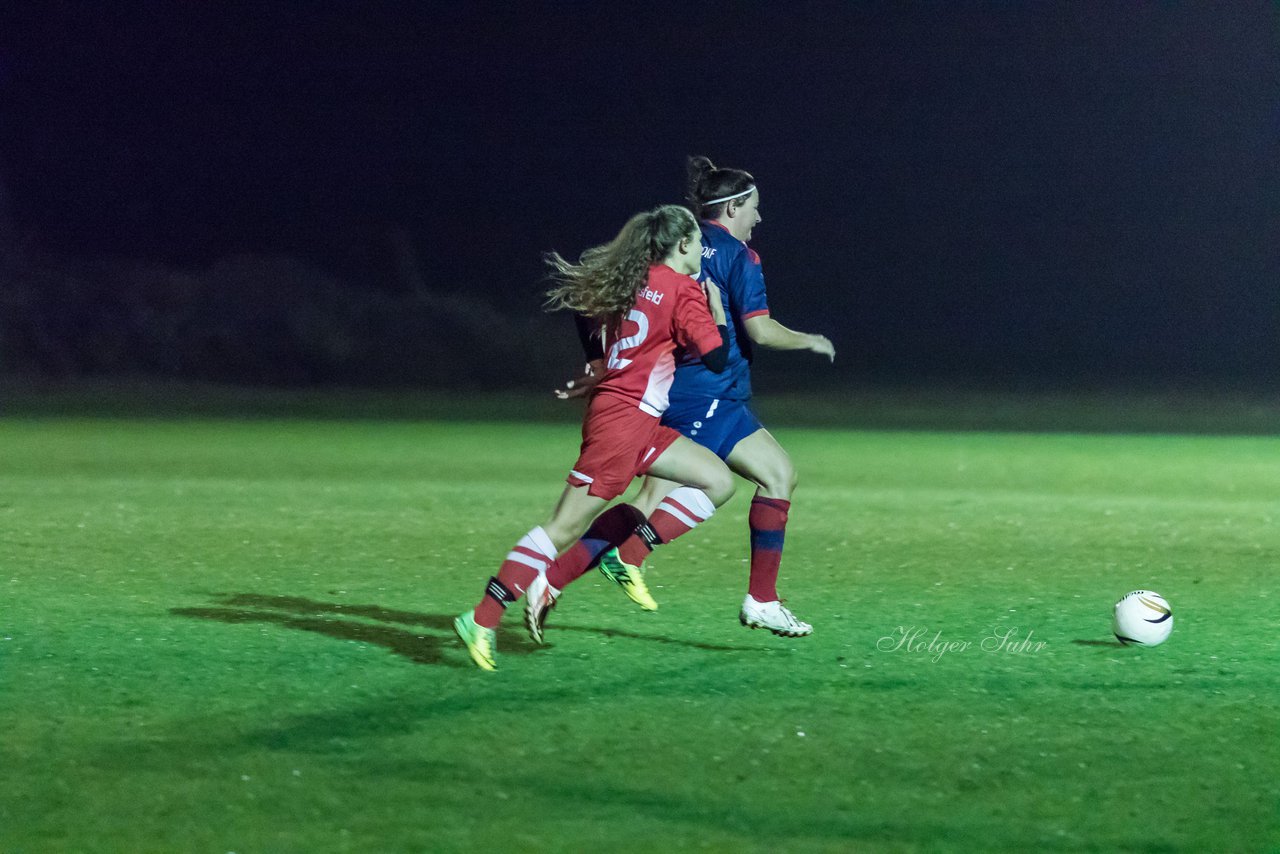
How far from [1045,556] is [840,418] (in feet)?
57.8

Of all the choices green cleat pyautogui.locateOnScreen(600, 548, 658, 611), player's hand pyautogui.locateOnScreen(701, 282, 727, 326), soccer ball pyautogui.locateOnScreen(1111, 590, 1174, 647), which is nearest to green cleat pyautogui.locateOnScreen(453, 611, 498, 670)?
green cleat pyautogui.locateOnScreen(600, 548, 658, 611)

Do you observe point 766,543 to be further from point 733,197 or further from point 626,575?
point 733,197

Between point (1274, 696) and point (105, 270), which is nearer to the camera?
point (1274, 696)

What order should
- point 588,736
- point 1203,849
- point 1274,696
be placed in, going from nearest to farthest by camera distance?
point 1203,849 < point 588,736 < point 1274,696

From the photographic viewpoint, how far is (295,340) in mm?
35344

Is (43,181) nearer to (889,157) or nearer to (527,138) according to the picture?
(527,138)

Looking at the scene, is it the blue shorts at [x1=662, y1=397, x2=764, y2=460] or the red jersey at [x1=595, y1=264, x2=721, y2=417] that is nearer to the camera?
the red jersey at [x1=595, y1=264, x2=721, y2=417]

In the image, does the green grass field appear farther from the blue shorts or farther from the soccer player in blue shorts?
the blue shorts

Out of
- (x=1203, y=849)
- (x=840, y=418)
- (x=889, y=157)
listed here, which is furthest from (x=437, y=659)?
(x=889, y=157)

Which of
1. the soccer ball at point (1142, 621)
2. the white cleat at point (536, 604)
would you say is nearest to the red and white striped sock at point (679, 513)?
the white cleat at point (536, 604)

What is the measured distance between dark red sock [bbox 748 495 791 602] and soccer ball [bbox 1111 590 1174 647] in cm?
146

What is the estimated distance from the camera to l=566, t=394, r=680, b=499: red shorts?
611cm

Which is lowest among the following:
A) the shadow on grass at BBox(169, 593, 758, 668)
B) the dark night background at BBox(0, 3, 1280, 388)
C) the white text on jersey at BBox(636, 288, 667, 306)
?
the shadow on grass at BBox(169, 593, 758, 668)

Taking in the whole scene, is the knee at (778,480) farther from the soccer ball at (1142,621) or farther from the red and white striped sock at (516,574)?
the soccer ball at (1142,621)
